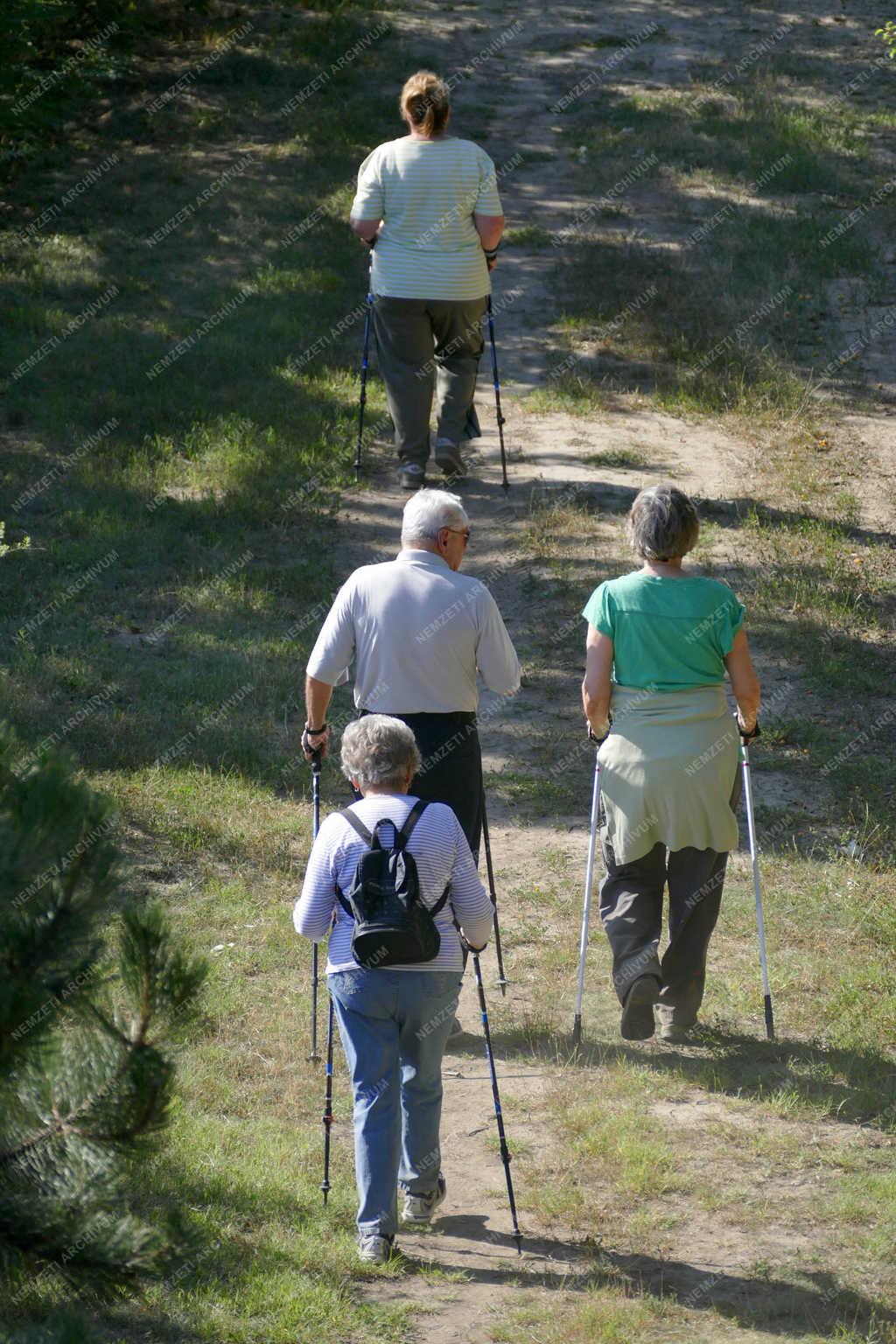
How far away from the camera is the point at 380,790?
4508 mm

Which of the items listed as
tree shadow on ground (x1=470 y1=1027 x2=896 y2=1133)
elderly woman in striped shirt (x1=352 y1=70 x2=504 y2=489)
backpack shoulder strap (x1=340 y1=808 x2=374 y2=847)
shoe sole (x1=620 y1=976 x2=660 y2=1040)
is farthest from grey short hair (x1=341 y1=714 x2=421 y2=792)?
elderly woman in striped shirt (x1=352 y1=70 x2=504 y2=489)

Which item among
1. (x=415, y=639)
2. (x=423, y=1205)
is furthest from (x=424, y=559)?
(x=423, y=1205)

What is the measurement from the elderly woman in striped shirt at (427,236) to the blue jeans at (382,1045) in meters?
6.32

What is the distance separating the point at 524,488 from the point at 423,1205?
7448 mm

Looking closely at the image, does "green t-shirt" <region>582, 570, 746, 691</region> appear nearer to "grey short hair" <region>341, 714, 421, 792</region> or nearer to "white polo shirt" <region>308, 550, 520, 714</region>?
"white polo shirt" <region>308, 550, 520, 714</region>

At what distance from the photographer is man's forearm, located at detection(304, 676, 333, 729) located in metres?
5.52

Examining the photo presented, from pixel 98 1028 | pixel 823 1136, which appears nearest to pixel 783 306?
pixel 823 1136

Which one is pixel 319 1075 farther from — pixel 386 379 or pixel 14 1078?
pixel 386 379

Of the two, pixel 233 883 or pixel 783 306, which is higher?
pixel 783 306

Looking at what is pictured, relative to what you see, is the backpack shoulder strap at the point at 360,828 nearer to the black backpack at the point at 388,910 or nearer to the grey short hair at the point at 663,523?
the black backpack at the point at 388,910

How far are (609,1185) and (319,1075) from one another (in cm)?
128

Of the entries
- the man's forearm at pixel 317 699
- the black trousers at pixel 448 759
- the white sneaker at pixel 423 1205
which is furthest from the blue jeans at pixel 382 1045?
the man's forearm at pixel 317 699

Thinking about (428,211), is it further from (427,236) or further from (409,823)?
(409,823)

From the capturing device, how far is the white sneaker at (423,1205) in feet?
15.8
